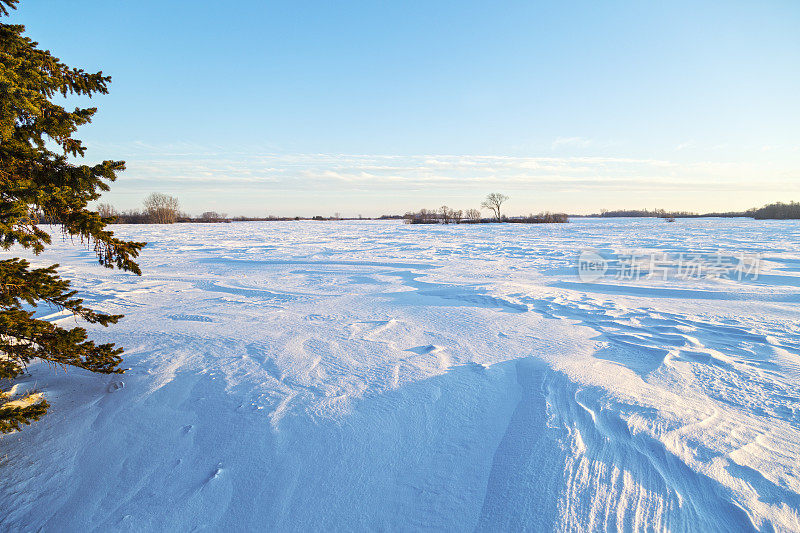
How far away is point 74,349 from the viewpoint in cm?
226

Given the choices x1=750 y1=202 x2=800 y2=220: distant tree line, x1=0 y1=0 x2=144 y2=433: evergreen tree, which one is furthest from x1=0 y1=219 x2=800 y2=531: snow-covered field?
x1=750 y1=202 x2=800 y2=220: distant tree line

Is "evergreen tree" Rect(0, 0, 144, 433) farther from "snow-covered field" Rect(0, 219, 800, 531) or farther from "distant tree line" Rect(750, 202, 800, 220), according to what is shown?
"distant tree line" Rect(750, 202, 800, 220)

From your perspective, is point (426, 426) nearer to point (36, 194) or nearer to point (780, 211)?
point (36, 194)

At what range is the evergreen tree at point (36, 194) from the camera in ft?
6.38

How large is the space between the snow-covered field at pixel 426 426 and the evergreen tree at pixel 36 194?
20.5 inches

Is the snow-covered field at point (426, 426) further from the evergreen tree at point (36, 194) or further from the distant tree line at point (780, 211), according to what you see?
the distant tree line at point (780, 211)

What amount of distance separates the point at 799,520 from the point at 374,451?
1.88m

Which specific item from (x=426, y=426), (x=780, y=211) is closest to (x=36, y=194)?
(x=426, y=426)

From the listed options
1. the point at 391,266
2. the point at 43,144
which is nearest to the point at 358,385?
the point at 43,144

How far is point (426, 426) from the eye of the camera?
7.41 feet

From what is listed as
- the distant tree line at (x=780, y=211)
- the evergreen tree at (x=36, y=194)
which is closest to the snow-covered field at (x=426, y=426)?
the evergreen tree at (x=36, y=194)

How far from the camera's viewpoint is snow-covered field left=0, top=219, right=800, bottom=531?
5.46 feet

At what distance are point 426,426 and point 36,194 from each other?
8.43ft

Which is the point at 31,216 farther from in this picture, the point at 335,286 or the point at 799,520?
the point at 335,286
